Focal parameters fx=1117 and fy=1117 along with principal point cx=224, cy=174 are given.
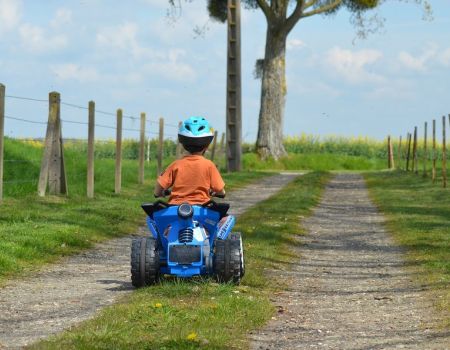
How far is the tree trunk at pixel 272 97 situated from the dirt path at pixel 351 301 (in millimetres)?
30233

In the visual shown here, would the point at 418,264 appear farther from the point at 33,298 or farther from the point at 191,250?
the point at 33,298

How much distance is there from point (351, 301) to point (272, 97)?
126 feet

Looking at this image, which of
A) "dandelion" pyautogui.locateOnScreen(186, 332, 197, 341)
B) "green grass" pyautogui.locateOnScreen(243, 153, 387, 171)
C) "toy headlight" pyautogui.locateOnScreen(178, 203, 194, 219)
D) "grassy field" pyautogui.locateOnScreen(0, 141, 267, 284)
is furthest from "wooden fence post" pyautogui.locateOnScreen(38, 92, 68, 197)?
"green grass" pyautogui.locateOnScreen(243, 153, 387, 171)

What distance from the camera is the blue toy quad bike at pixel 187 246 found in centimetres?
1048

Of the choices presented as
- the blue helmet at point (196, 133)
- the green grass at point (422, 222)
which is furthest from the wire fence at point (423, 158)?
the blue helmet at point (196, 133)

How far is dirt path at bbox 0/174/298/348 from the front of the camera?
8.90 metres

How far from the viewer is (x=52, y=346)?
7652mm

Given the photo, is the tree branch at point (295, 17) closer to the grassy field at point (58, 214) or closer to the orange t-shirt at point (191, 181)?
the grassy field at point (58, 214)

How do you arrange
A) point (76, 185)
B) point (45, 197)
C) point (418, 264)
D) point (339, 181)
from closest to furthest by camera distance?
point (418, 264)
point (45, 197)
point (76, 185)
point (339, 181)

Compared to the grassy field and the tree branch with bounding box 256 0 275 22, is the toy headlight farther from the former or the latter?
the tree branch with bounding box 256 0 275 22

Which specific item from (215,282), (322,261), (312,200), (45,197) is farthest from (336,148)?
(215,282)

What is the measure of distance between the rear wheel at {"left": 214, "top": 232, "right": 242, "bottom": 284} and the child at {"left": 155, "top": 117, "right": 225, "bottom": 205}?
1.55ft

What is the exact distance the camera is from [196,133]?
35.2ft

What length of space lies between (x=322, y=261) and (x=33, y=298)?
16.5 ft
